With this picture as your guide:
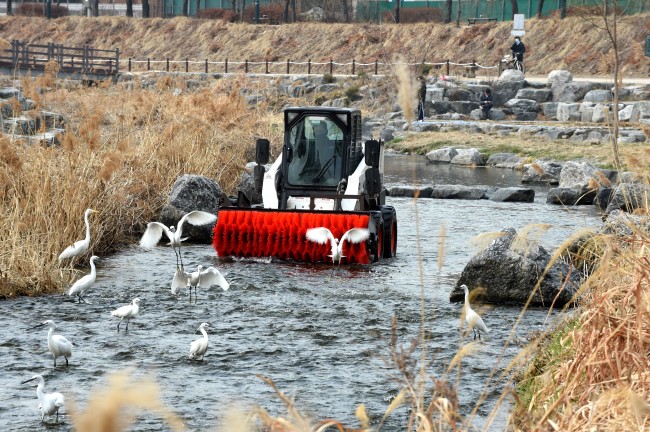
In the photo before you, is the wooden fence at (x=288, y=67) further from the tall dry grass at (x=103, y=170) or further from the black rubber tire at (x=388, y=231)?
the black rubber tire at (x=388, y=231)

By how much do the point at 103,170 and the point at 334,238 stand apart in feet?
9.37

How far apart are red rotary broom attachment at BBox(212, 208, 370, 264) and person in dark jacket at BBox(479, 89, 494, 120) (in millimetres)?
28825

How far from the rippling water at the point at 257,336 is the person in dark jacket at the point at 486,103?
27.0 metres

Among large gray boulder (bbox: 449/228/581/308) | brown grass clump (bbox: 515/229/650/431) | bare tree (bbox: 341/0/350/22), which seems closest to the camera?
brown grass clump (bbox: 515/229/650/431)

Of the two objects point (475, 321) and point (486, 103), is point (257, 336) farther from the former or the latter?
point (486, 103)

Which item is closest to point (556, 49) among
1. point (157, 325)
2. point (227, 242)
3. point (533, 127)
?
point (533, 127)

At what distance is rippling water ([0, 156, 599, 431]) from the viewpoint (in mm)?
7441

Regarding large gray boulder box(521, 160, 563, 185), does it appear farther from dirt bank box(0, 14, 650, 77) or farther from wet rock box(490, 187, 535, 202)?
dirt bank box(0, 14, 650, 77)

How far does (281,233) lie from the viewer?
44.0ft

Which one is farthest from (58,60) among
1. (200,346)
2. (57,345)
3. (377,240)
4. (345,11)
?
(57,345)

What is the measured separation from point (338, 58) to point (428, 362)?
53503 millimetres

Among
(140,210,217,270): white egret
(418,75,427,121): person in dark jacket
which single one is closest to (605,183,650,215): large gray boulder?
(140,210,217,270): white egret

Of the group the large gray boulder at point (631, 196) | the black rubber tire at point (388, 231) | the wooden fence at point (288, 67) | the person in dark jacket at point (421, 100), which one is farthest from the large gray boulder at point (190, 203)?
the wooden fence at point (288, 67)

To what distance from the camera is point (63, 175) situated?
1306 cm
